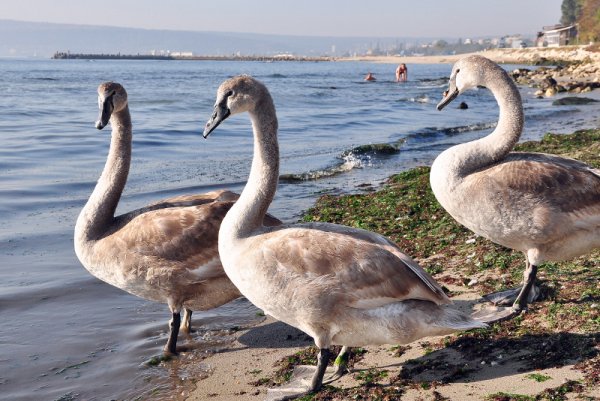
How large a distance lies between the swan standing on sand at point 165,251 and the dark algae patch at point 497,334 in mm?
1187

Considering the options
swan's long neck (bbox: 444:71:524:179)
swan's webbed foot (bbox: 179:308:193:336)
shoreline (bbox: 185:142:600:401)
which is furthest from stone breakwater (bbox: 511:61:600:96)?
swan's webbed foot (bbox: 179:308:193:336)

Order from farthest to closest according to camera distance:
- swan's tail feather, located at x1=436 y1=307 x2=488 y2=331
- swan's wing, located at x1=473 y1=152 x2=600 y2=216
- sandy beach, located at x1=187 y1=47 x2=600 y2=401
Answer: swan's wing, located at x1=473 y1=152 x2=600 y2=216
swan's tail feather, located at x1=436 y1=307 x2=488 y2=331
sandy beach, located at x1=187 y1=47 x2=600 y2=401

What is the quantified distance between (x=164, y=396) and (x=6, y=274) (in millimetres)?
4233

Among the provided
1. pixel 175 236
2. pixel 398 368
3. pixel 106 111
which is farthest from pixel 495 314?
pixel 106 111

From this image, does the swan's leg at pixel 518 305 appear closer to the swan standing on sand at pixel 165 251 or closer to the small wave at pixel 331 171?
the swan standing on sand at pixel 165 251

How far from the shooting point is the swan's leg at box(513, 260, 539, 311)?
608 cm

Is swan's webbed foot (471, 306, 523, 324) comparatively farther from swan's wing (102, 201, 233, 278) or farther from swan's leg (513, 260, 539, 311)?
swan's wing (102, 201, 233, 278)

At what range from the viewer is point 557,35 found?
13525cm

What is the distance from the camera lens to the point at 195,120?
27.7 metres

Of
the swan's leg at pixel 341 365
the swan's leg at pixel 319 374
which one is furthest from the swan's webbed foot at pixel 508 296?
the swan's leg at pixel 319 374

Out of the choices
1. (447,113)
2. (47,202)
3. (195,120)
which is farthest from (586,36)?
(47,202)

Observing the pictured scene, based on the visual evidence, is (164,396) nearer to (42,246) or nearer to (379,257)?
(379,257)

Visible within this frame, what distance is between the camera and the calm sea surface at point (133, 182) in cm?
650

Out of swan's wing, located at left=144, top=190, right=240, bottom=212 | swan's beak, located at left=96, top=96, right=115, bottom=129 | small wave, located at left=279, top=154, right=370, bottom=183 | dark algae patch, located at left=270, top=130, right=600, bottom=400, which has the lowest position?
small wave, located at left=279, top=154, right=370, bottom=183
